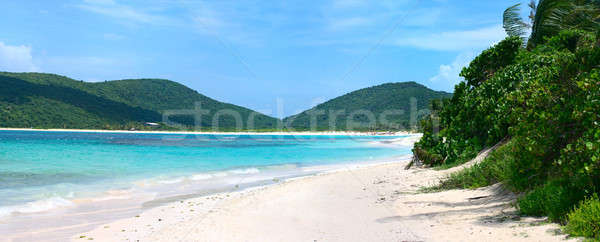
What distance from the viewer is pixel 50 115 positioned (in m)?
114

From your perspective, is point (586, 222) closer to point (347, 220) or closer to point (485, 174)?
point (347, 220)

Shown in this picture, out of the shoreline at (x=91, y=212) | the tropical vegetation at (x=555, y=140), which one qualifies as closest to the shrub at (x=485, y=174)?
the tropical vegetation at (x=555, y=140)

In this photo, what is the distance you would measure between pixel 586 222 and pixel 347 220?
12.0 ft

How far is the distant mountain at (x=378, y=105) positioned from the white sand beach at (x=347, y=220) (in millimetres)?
111557

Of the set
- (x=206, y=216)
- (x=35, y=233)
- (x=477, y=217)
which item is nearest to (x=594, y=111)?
(x=477, y=217)

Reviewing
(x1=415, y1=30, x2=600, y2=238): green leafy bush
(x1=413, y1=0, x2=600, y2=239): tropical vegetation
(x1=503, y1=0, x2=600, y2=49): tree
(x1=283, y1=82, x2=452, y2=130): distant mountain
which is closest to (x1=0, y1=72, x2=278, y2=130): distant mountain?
(x1=283, y1=82, x2=452, y2=130): distant mountain

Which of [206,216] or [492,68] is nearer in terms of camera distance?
[206,216]

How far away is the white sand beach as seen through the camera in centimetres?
536

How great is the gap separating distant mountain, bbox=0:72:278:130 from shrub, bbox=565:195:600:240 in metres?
129

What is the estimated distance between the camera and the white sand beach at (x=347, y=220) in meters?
5.36

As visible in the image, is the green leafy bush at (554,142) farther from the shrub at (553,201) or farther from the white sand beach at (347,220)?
the white sand beach at (347,220)

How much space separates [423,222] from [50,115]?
130 meters

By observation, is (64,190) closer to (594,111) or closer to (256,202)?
(256,202)

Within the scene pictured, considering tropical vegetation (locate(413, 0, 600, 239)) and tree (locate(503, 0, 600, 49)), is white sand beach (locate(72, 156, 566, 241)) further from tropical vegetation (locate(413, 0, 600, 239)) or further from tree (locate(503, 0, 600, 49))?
tree (locate(503, 0, 600, 49))
